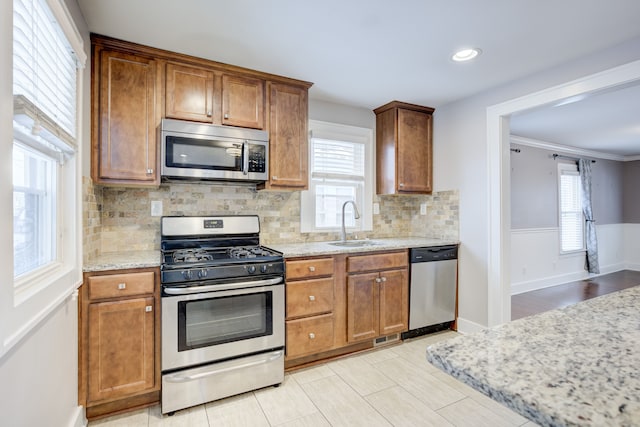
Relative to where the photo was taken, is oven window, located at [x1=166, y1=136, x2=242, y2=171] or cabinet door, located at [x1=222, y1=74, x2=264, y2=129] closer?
oven window, located at [x1=166, y1=136, x2=242, y2=171]

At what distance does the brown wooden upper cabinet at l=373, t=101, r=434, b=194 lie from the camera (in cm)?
334

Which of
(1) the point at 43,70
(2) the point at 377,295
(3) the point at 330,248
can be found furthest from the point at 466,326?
(1) the point at 43,70

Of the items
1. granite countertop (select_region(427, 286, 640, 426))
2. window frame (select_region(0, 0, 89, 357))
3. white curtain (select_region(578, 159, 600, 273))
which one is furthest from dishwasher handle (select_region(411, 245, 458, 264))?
white curtain (select_region(578, 159, 600, 273))

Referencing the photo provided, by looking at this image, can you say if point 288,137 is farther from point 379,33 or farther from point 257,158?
point 379,33

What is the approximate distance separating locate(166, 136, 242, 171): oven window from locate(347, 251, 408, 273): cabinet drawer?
1.20 m

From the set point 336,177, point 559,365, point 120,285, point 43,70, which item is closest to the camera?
point 559,365

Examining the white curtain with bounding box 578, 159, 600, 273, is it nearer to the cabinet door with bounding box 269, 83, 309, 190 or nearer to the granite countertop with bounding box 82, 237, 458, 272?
the granite countertop with bounding box 82, 237, 458, 272

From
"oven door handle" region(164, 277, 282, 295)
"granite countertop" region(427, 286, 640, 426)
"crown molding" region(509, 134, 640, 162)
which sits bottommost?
"oven door handle" region(164, 277, 282, 295)

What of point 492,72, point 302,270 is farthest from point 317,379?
point 492,72

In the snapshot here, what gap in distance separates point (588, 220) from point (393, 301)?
16.8ft

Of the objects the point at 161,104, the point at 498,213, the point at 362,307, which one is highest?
the point at 161,104

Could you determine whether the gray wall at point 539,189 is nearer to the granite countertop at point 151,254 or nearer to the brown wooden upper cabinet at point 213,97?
the granite countertop at point 151,254

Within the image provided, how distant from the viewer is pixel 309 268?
2.51 m

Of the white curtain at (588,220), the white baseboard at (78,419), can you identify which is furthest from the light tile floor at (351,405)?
the white curtain at (588,220)
